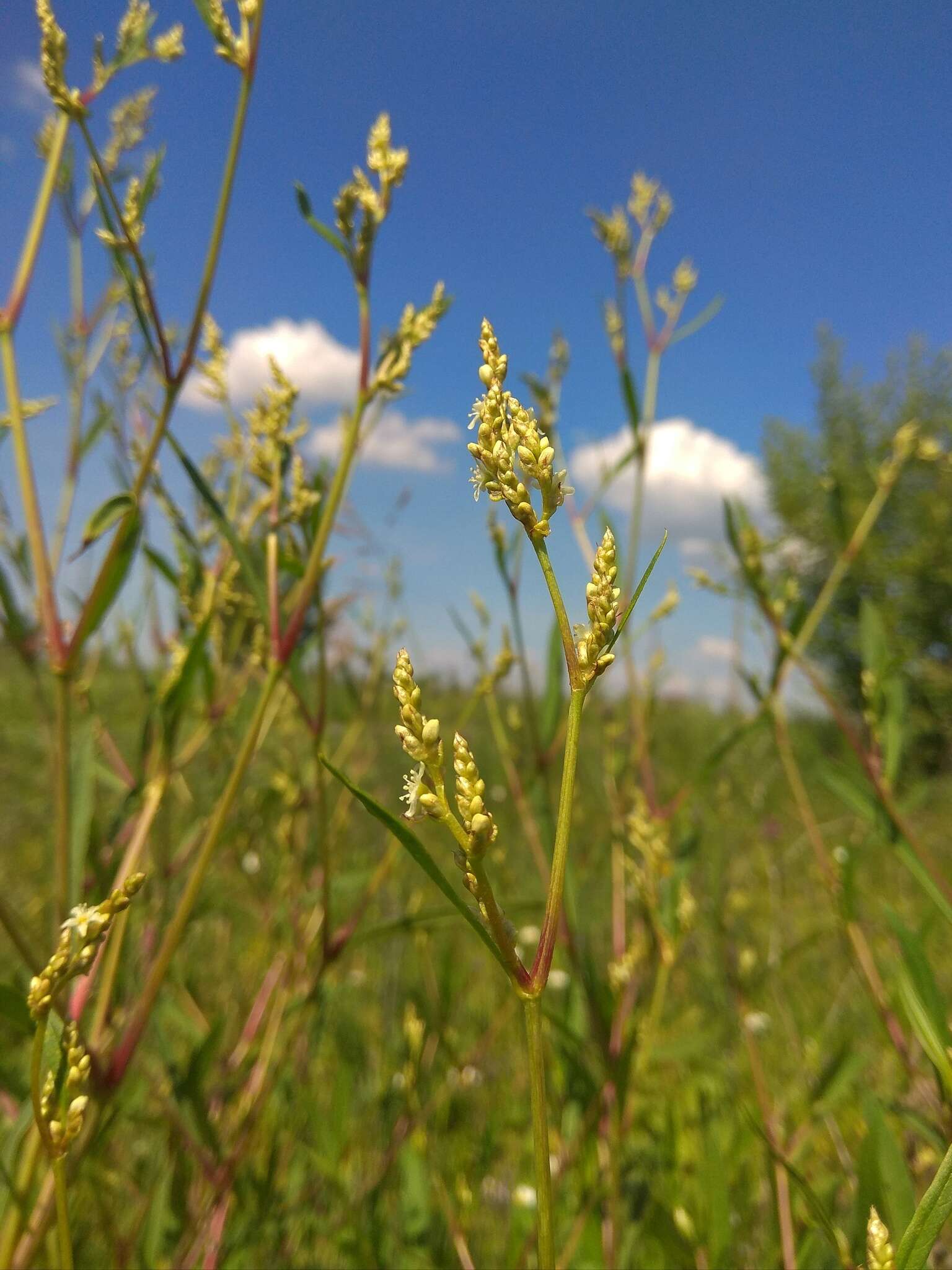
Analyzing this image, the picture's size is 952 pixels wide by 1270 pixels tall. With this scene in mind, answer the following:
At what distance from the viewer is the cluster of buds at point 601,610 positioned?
0.42m

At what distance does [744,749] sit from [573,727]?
5083mm

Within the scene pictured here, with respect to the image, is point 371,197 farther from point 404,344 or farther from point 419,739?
point 419,739

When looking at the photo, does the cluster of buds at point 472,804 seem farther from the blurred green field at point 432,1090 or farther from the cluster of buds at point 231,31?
the cluster of buds at point 231,31

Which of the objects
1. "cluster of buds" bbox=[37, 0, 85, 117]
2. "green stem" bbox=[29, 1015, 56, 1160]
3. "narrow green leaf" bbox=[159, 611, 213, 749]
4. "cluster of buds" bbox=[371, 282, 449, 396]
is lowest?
"green stem" bbox=[29, 1015, 56, 1160]

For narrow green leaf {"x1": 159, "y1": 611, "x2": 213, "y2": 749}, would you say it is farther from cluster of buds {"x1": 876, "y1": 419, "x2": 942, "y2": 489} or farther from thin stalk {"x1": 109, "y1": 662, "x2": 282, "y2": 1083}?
cluster of buds {"x1": 876, "y1": 419, "x2": 942, "y2": 489}

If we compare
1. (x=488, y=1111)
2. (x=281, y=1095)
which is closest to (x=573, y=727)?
(x=281, y=1095)

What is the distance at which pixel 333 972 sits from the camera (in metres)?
2.24

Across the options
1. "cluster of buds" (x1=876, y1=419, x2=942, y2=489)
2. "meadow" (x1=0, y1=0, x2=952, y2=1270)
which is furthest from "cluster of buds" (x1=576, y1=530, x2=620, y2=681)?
"cluster of buds" (x1=876, y1=419, x2=942, y2=489)

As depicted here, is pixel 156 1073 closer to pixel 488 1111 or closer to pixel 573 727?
pixel 488 1111

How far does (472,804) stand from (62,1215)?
1.13ft

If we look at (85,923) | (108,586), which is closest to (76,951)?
(85,923)

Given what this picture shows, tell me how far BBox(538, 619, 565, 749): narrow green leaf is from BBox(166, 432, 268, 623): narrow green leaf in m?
0.48

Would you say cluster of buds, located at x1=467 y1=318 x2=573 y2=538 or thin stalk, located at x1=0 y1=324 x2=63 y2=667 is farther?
thin stalk, located at x1=0 y1=324 x2=63 y2=667

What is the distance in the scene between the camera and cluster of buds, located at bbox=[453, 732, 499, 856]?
0.39m
